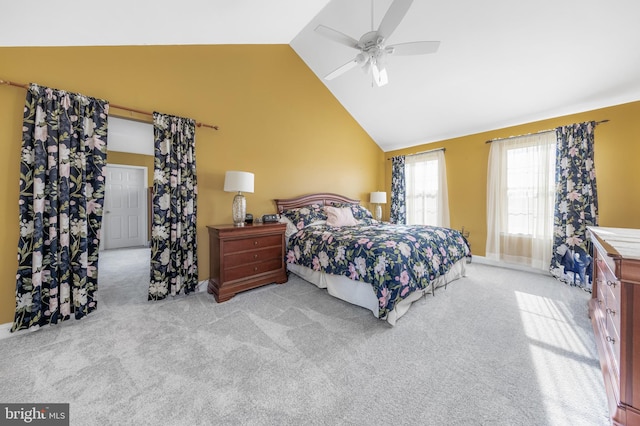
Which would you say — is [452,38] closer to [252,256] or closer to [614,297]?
[614,297]

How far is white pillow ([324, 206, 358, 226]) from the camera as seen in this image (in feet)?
11.7

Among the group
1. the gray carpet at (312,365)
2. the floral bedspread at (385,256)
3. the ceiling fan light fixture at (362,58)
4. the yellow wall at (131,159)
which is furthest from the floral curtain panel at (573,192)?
the yellow wall at (131,159)

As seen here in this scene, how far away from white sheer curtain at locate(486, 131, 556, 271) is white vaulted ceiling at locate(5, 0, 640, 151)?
0.49 meters

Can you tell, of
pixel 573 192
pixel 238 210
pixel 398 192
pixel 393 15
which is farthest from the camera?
pixel 398 192

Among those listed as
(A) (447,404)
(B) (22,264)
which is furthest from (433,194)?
(B) (22,264)

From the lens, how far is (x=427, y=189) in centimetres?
488

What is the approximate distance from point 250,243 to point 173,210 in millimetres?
933

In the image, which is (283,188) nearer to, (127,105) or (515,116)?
(127,105)

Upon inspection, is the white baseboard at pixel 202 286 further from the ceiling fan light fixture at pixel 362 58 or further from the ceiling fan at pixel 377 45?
the ceiling fan light fixture at pixel 362 58

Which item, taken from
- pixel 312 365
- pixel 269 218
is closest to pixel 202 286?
pixel 269 218

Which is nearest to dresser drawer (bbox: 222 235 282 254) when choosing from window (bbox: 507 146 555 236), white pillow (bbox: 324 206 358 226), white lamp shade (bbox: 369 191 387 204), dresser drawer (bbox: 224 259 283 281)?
dresser drawer (bbox: 224 259 283 281)

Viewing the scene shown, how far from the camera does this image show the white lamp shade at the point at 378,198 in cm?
507

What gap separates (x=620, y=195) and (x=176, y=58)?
582 centimetres

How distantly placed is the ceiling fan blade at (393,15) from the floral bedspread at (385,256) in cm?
193
